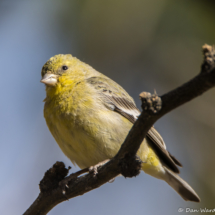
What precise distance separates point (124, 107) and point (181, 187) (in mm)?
1719

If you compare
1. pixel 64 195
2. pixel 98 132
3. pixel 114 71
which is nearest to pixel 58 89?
pixel 98 132

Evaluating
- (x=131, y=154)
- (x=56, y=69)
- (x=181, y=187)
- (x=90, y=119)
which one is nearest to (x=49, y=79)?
(x=56, y=69)

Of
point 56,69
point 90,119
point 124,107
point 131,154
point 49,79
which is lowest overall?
point 131,154

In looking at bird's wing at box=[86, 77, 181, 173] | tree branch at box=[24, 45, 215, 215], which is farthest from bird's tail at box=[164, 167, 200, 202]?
tree branch at box=[24, 45, 215, 215]

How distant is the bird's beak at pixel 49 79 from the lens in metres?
4.84

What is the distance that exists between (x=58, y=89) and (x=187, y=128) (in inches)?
152

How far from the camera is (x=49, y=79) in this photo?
492 centimetres

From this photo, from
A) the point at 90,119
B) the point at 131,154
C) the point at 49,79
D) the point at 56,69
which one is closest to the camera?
the point at 131,154

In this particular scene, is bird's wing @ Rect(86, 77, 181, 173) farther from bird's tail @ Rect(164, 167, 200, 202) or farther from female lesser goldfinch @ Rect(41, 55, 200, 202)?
bird's tail @ Rect(164, 167, 200, 202)

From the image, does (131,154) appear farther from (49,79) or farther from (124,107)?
(49,79)

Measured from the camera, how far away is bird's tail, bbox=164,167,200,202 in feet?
Result: 16.7

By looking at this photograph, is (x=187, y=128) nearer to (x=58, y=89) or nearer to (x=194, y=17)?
(x=194, y=17)

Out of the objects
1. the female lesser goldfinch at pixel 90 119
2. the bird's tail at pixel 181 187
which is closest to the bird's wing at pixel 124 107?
the female lesser goldfinch at pixel 90 119

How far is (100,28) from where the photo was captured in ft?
26.2
